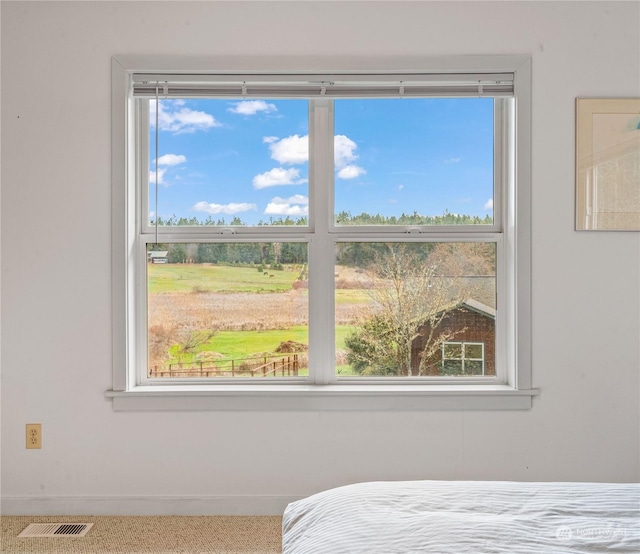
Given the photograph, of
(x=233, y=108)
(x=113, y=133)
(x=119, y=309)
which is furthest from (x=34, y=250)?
(x=233, y=108)

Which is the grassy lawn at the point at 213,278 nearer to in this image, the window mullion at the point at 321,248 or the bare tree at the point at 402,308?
the window mullion at the point at 321,248

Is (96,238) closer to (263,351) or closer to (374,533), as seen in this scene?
(263,351)

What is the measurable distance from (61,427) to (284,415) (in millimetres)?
1041

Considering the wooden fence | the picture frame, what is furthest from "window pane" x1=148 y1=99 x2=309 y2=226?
the picture frame

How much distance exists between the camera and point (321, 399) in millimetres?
2422

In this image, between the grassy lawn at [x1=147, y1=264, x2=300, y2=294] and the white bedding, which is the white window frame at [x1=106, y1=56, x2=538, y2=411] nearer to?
the grassy lawn at [x1=147, y1=264, x2=300, y2=294]

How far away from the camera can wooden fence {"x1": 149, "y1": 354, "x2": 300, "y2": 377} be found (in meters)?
2.56

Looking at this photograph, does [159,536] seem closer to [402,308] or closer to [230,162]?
[402,308]

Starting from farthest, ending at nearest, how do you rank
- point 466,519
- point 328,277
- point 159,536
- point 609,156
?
point 328,277, point 609,156, point 159,536, point 466,519

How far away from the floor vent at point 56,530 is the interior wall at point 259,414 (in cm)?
11

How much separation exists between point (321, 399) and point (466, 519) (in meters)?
1.37

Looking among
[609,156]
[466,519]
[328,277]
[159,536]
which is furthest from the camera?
[328,277]

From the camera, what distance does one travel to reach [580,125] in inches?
93.6

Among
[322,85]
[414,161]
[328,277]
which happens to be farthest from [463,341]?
[322,85]
